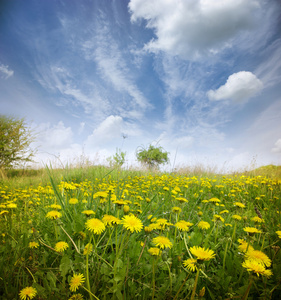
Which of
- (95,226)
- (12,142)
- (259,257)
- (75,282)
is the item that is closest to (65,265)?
(75,282)

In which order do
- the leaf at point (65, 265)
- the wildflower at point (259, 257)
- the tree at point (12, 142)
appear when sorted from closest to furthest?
the wildflower at point (259, 257) < the leaf at point (65, 265) < the tree at point (12, 142)

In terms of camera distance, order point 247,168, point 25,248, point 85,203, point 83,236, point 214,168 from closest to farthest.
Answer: point 83,236 → point 25,248 → point 85,203 → point 247,168 → point 214,168

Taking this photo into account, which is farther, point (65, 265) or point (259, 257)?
point (65, 265)

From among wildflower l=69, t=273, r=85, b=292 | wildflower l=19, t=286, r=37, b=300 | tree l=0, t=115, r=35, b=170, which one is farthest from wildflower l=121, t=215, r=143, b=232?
tree l=0, t=115, r=35, b=170

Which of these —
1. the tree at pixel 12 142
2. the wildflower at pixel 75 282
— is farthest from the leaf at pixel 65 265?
the tree at pixel 12 142

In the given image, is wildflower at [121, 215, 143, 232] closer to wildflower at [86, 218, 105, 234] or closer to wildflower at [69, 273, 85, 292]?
wildflower at [86, 218, 105, 234]

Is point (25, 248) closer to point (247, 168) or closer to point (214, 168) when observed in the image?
point (247, 168)

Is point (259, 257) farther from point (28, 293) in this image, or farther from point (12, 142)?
point (12, 142)

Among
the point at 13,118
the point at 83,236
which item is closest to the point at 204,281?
the point at 83,236

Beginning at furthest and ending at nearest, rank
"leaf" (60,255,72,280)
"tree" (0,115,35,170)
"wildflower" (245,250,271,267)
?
"tree" (0,115,35,170) → "leaf" (60,255,72,280) → "wildflower" (245,250,271,267)

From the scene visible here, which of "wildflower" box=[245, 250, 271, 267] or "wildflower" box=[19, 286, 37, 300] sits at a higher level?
"wildflower" box=[245, 250, 271, 267]

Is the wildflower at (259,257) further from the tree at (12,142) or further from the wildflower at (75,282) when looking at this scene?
the tree at (12,142)

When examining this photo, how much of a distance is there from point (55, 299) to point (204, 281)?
1026 mm

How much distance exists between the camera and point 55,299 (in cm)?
100
